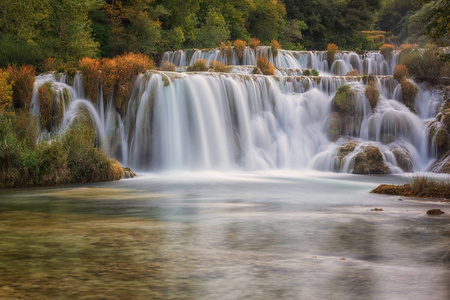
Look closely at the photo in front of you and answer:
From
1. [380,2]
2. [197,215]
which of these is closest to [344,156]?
[197,215]

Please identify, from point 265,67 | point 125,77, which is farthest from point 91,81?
point 265,67

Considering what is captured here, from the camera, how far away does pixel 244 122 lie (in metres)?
25.3

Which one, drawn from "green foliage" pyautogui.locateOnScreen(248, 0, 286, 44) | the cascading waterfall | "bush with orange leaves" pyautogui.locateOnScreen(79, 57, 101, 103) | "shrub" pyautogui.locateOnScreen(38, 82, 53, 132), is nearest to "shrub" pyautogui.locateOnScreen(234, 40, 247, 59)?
the cascading waterfall

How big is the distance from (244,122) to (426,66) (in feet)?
36.4

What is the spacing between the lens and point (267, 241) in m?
7.79

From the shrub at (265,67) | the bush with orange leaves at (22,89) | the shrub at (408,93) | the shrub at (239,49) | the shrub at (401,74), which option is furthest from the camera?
the shrub at (239,49)

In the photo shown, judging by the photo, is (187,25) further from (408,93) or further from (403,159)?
(403,159)

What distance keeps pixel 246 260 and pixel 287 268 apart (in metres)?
0.60

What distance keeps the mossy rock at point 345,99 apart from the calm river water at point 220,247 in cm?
1335

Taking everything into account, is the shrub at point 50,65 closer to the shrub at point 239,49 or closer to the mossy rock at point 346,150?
the mossy rock at point 346,150

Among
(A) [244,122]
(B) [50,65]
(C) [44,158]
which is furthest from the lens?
(A) [244,122]

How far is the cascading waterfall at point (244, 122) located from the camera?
22781mm

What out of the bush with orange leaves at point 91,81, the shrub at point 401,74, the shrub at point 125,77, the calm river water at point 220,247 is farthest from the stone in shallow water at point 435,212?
the shrub at point 401,74

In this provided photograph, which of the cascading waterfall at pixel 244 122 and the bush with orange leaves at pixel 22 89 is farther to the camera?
the cascading waterfall at pixel 244 122
